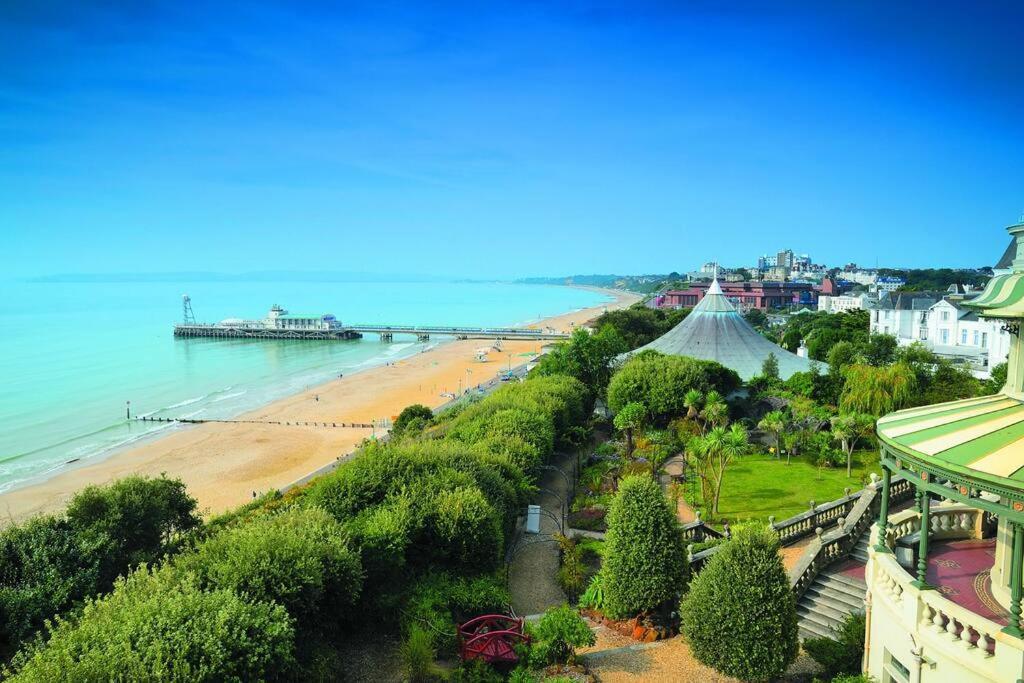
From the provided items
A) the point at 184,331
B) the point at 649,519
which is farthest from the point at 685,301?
the point at 649,519

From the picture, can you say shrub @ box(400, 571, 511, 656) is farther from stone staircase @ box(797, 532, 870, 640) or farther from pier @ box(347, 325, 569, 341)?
pier @ box(347, 325, 569, 341)

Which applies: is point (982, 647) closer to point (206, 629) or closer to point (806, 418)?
point (206, 629)

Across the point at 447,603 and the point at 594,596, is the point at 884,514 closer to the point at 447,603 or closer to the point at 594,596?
the point at 594,596

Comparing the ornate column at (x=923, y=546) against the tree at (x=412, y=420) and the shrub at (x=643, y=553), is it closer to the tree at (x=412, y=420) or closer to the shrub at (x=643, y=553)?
the shrub at (x=643, y=553)

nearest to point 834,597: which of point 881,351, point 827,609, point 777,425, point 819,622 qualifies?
point 827,609

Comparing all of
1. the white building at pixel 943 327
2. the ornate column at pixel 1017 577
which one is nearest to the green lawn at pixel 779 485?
the ornate column at pixel 1017 577

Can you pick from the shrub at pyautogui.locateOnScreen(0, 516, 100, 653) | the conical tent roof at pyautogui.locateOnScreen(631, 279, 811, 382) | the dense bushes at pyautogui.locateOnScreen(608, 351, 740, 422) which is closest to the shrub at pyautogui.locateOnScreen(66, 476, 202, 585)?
the shrub at pyautogui.locateOnScreen(0, 516, 100, 653)

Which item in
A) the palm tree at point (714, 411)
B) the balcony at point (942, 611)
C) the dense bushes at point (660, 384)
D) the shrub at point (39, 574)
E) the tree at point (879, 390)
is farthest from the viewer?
the dense bushes at point (660, 384)

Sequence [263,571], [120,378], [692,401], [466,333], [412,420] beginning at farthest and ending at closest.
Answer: [466,333], [120,378], [412,420], [692,401], [263,571]
